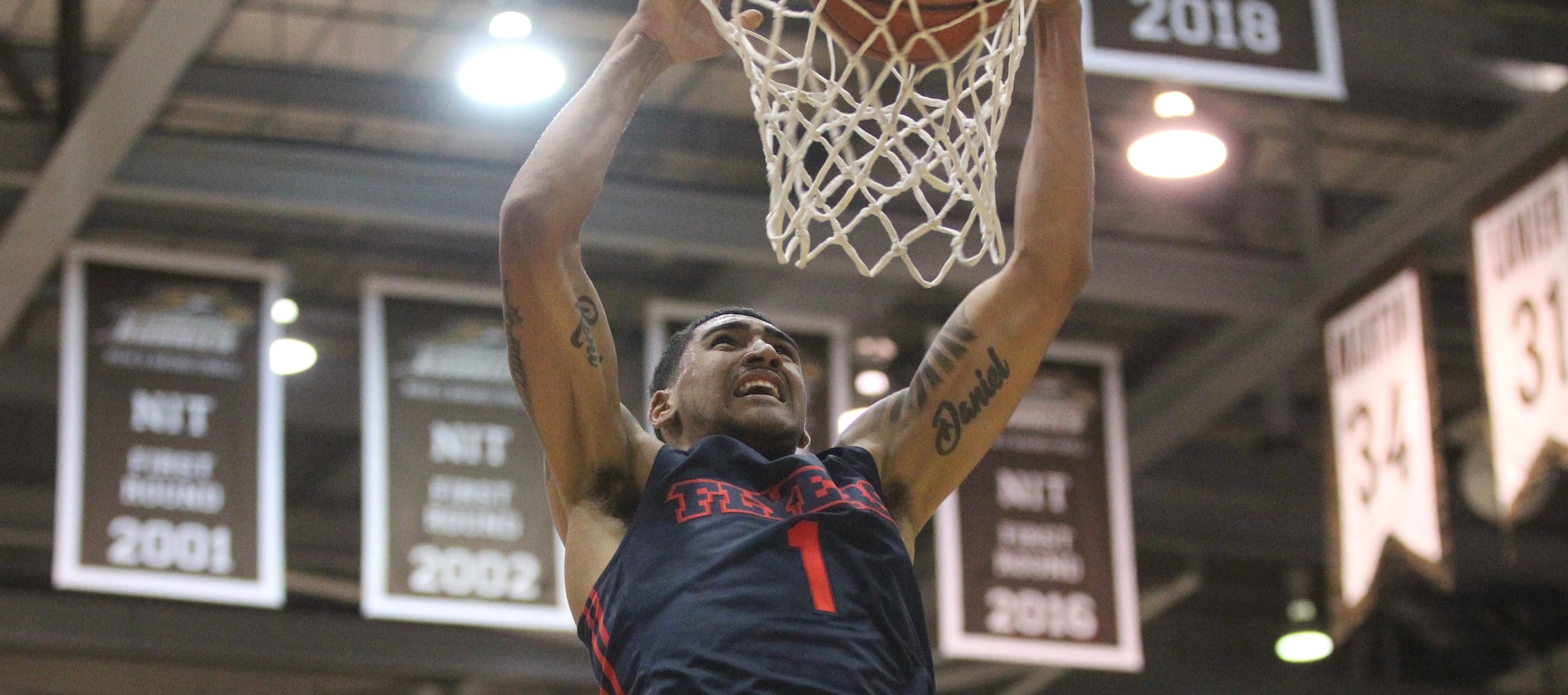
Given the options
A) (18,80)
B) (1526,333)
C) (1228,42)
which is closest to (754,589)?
(1228,42)

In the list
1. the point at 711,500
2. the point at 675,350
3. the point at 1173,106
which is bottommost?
the point at 711,500

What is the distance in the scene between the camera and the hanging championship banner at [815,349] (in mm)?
10055

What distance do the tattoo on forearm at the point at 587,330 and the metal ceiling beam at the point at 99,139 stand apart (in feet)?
15.5

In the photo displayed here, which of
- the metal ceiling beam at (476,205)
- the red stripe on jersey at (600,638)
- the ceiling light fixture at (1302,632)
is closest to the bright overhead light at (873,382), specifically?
the metal ceiling beam at (476,205)

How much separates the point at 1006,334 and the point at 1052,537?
6538 mm

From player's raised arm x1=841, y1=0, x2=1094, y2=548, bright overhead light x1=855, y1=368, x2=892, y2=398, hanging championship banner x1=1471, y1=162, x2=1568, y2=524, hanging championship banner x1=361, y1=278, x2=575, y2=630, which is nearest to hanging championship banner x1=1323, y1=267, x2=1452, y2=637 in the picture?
hanging championship banner x1=1471, y1=162, x2=1568, y2=524

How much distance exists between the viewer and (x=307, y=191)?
9805mm

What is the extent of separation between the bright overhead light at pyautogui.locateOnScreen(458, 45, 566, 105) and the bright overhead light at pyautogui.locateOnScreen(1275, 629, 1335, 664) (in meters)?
9.08

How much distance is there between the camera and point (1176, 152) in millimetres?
8828

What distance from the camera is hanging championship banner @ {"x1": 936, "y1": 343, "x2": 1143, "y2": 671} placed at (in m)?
10.2

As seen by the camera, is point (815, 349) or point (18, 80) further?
point (815, 349)

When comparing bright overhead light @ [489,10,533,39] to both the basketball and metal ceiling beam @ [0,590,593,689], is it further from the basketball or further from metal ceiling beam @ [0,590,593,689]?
metal ceiling beam @ [0,590,593,689]

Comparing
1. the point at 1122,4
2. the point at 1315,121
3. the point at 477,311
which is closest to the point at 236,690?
the point at 477,311

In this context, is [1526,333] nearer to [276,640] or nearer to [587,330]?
[587,330]
